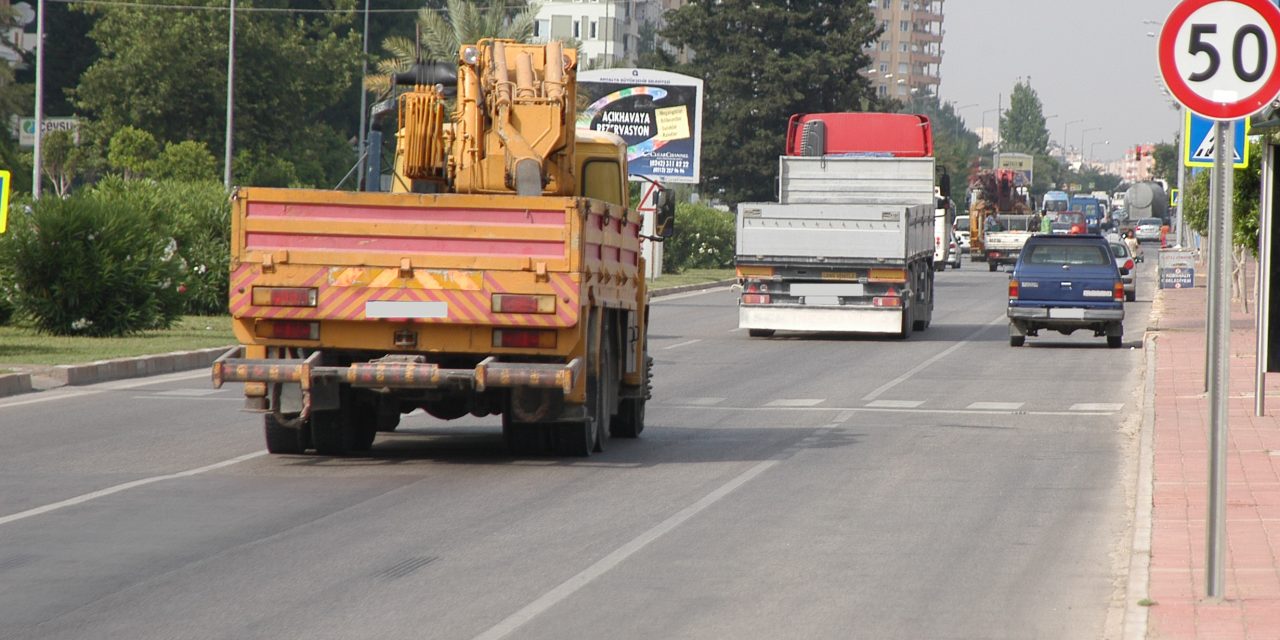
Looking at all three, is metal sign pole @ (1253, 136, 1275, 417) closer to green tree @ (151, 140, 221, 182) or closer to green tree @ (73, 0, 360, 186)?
green tree @ (151, 140, 221, 182)

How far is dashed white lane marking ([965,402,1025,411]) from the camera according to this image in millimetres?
18781

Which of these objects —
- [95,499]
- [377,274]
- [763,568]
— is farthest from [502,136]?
[763,568]

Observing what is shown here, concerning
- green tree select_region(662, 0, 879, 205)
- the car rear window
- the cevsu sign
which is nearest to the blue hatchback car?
the car rear window

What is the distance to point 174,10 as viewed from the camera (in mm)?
64625

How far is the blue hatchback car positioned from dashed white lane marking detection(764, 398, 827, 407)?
9977mm

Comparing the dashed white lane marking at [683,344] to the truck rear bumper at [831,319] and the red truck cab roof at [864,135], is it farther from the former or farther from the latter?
the red truck cab roof at [864,135]

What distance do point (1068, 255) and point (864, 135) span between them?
24.0 feet

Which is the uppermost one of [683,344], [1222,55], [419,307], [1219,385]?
[1222,55]

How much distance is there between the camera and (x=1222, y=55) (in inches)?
306

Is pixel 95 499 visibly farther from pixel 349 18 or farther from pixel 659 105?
pixel 349 18

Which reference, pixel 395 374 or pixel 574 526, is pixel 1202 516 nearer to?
pixel 574 526

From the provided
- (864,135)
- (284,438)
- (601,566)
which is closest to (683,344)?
(864,135)

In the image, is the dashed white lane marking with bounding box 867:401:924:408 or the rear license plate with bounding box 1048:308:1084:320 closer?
the dashed white lane marking with bounding box 867:401:924:408

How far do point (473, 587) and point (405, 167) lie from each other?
21.6ft
